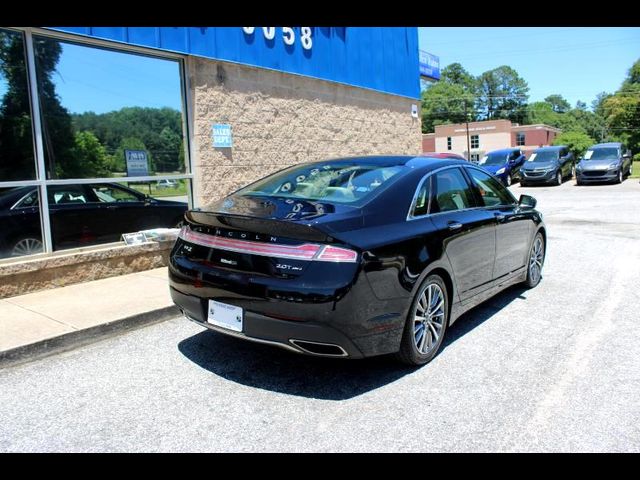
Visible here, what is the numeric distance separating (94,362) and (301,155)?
20.9 feet

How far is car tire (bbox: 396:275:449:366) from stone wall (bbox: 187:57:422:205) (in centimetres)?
481

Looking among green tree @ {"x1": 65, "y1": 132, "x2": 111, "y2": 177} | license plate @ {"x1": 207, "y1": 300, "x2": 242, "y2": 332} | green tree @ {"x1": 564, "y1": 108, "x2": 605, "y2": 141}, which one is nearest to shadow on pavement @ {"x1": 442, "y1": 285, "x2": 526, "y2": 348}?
license plate @ {"x1": 207, "y1": 300, "x2": 242, "y2": 332}

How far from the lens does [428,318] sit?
3959 millimetres

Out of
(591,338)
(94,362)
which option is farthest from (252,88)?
(591,338)

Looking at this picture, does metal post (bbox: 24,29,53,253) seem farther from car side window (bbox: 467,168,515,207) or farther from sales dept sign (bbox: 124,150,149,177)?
car side window (bbox: 467,168,515,207)

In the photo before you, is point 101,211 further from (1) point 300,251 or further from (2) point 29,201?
(1) point 300,251

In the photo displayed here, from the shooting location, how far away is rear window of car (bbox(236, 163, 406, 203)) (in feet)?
13.0

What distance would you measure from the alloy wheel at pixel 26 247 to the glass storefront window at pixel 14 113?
28.1 inches

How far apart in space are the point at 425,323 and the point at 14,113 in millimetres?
5090

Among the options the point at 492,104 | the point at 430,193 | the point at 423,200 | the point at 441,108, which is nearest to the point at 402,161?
the point at 430,193

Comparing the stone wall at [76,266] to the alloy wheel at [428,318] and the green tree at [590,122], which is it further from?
the green tree at [590,122]

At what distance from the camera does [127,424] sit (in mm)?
3127

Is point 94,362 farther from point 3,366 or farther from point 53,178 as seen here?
point 53,178

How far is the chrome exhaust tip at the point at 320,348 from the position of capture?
332 cm
